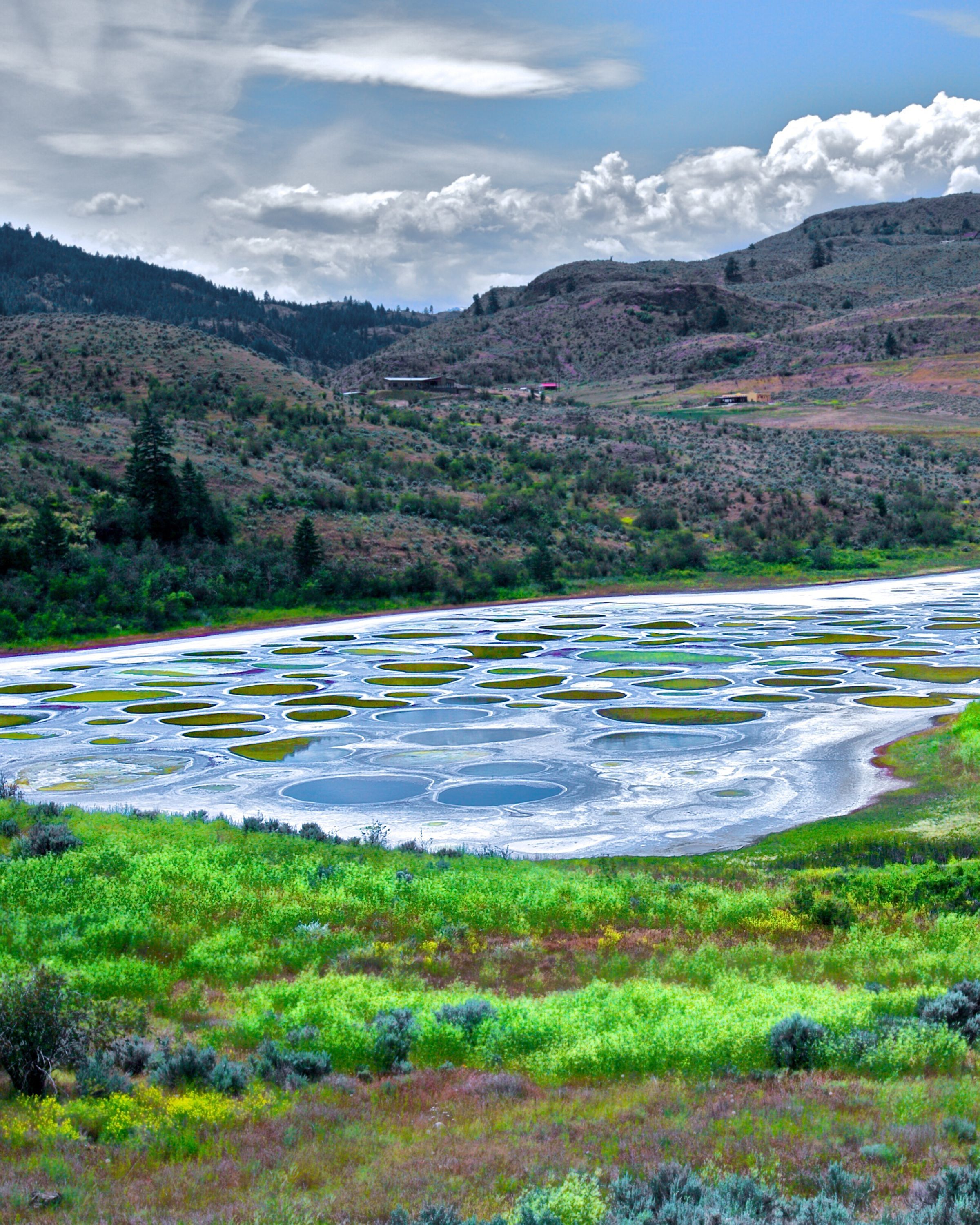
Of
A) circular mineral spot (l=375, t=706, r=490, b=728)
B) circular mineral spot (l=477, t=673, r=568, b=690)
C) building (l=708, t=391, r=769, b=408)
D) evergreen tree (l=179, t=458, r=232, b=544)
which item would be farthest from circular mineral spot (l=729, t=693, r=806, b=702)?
building (l=708, t=391, r=769, b=408)

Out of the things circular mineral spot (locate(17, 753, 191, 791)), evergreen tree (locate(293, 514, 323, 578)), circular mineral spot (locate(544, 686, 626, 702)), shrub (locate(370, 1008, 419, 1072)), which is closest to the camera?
shrub (locate(370, 1008, 419, 1072))

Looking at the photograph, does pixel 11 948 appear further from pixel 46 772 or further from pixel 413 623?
pixel 413 623

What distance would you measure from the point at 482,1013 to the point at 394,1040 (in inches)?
30.7

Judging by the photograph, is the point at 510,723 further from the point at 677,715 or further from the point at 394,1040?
the point at 394,1040

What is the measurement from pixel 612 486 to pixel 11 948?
66.3 m

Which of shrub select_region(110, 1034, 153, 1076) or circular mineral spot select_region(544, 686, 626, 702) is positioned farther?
circular mineral spot select_region(544, 686, 626, 702)

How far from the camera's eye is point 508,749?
71.9 feet

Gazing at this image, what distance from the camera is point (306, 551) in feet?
159

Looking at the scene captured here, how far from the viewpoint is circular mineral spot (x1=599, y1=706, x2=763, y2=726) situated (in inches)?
957

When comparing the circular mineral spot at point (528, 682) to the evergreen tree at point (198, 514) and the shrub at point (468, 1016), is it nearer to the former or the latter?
the shrub at point (468, 1016)

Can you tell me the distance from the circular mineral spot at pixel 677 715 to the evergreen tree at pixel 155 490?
29.5m

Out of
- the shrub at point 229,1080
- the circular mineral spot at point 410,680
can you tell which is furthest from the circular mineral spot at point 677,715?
the shrub at point 229,1080

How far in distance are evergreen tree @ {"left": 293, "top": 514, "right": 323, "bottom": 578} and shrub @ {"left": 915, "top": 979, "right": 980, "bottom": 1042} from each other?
41.5m

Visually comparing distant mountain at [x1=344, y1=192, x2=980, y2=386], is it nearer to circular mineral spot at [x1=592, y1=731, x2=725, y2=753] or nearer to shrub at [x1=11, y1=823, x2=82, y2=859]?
circular mineral spot at [x1=592, y1=731, x2=725, y2=753]
